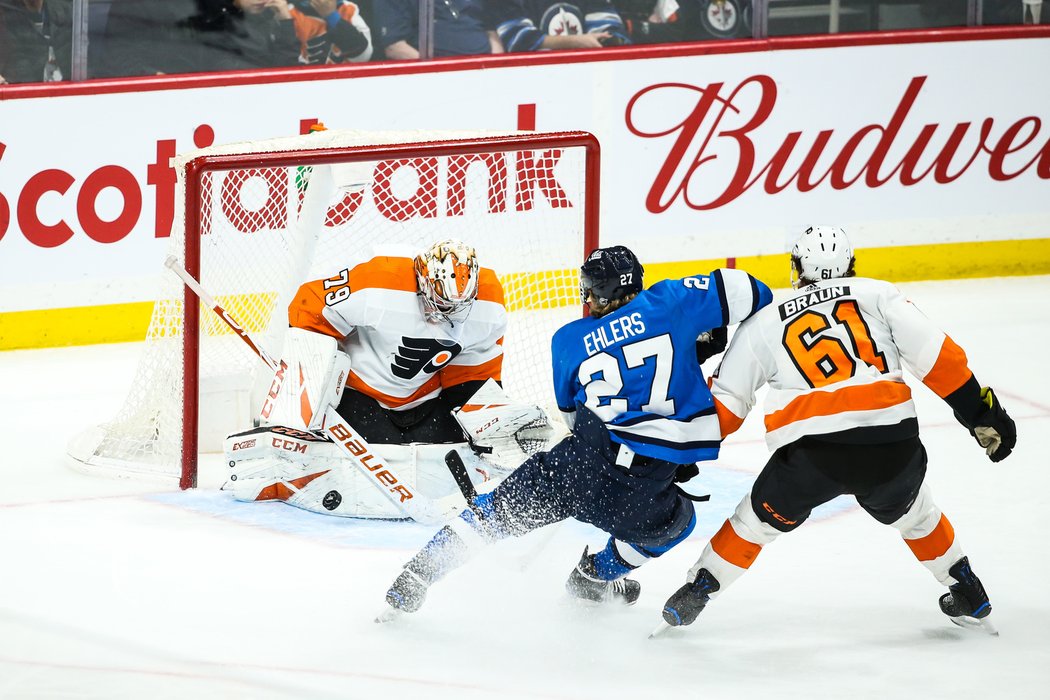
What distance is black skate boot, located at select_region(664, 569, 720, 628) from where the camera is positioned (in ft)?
11.0

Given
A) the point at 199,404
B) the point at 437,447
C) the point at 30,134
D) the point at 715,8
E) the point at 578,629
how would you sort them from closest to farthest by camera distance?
the point at 578,629
the point at 437,447
the point at 199,404
the point at 30,134
the point at 715,8

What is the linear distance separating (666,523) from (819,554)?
0.76 metres

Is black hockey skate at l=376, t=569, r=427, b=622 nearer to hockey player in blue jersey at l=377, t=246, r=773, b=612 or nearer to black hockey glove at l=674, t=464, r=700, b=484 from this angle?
hockey player in blue jersey at l=377, t=246, r=773, b=612

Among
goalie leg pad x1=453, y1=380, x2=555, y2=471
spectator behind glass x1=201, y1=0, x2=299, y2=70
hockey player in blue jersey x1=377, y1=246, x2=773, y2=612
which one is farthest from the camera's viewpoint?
spectator behind glass x1=201, y1=0, x2=299, y2=70

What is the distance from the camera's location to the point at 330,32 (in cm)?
635

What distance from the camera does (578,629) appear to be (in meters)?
3.48

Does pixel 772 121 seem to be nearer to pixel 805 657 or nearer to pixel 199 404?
pixel 199 404

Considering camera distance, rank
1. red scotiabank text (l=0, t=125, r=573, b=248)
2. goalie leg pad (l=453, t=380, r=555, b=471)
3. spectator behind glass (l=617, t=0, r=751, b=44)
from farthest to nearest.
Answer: spectator behind glass (l=617, t=0, r=751, b=44)
red scotiabank text (l=0, t=125, r=573, b=248)
goalie leg pad (l=453, t=380, r=555, b=471)

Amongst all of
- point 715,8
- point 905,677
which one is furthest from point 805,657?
point 715,8

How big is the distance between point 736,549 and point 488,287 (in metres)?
1.33

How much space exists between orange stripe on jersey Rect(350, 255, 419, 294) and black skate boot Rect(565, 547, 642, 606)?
98 centimetres

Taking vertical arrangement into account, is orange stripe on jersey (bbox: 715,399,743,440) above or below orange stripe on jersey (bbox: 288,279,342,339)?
below

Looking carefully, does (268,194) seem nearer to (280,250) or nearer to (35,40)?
(280,250)

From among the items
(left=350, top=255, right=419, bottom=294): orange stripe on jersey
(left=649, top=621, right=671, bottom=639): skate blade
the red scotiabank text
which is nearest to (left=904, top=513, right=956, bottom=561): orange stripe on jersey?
(left=649, top=621, right=671, bottom=639): skate blade
